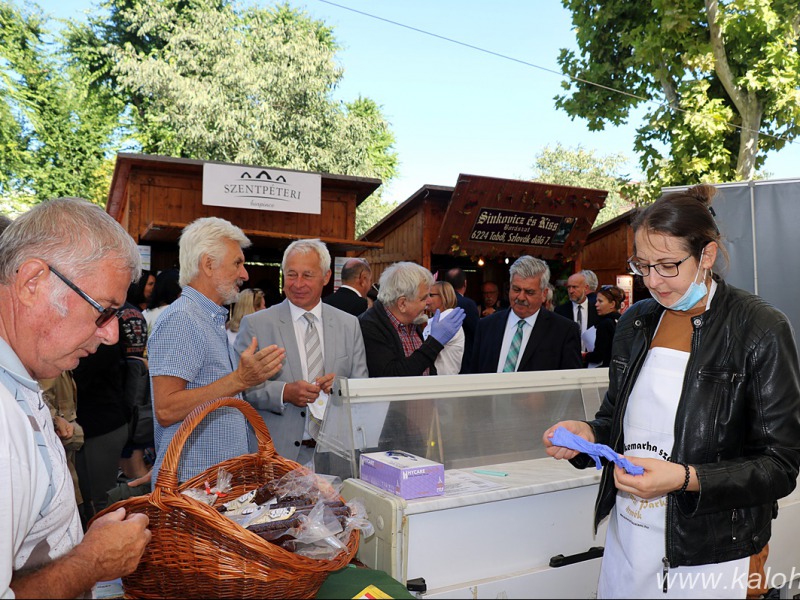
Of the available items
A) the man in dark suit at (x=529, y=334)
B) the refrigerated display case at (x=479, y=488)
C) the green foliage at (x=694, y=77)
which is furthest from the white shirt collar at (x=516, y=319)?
the green foliage at (x=694, y=77)

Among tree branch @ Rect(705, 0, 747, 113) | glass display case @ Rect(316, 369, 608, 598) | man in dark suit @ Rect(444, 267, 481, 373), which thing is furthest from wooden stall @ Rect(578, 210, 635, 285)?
glass display case @ Rect(316, 369, 608, 598)

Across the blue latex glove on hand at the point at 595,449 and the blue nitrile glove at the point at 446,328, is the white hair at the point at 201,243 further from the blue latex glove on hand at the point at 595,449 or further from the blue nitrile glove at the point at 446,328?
the blue latex glove on hand at the point at 595,449

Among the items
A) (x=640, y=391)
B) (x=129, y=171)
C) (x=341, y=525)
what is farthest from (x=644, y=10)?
(x=341, y=525)

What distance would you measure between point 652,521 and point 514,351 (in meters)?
2.39

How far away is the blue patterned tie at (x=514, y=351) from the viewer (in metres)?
4.24

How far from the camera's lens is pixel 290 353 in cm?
332

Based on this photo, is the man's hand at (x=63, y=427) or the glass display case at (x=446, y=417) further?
the man's hand at (x=63, y=427)

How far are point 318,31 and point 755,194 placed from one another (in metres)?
26.9

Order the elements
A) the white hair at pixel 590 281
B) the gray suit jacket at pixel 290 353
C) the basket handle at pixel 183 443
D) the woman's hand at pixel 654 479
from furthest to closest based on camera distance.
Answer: the white hair at pixel 590 281 < the gray suit jacket at pixel 290 353 < the woman's hand at pixel 654 479 < the basket handle at pixel 183 443

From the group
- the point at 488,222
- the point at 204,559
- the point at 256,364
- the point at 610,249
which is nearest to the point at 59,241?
the point at 204,559

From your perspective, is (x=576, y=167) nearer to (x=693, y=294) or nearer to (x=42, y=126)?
(x=42, y=126)

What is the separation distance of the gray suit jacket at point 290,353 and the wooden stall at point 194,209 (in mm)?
5870

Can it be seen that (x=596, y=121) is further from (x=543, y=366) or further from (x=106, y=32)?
(x=106, y=32)

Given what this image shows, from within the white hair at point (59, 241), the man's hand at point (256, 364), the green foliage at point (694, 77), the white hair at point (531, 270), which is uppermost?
the green foliage at point (694, 77)
